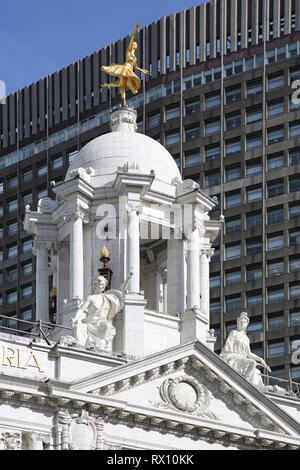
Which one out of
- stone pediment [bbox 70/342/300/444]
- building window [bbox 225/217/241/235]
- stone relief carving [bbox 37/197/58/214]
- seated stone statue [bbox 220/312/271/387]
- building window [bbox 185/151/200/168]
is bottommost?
stone pediment [bbox 70/342/300/444]

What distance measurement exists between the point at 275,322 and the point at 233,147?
19.2 m

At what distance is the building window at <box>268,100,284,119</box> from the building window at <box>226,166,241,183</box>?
19.7 ft

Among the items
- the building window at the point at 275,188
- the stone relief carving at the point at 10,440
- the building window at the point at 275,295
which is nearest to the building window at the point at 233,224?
the building window at the point at 275,188

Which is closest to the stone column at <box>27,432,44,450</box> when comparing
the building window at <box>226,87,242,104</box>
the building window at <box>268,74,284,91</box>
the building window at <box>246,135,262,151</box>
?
the building window at <box>246,135,262,151</box>

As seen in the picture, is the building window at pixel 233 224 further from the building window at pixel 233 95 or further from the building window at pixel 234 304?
the building window at pixel 233 95

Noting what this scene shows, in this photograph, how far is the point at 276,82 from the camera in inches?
7436

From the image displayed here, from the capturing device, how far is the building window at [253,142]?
187875 millimetres

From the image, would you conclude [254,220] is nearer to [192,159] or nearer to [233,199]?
[233,199]

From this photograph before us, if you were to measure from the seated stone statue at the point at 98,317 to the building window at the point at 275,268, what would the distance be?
83.0 meters

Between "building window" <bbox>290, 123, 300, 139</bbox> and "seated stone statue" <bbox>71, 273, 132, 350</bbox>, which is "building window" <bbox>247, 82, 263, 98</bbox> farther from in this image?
"seated stone statue" <bbox>71, 273, 132, 350</bbox>

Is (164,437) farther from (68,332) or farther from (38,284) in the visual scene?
(38,284)

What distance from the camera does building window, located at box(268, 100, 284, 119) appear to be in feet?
614

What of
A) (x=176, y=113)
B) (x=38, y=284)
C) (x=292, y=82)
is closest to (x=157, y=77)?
(x=176, y=113)

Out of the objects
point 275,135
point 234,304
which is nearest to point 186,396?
point 234,304
